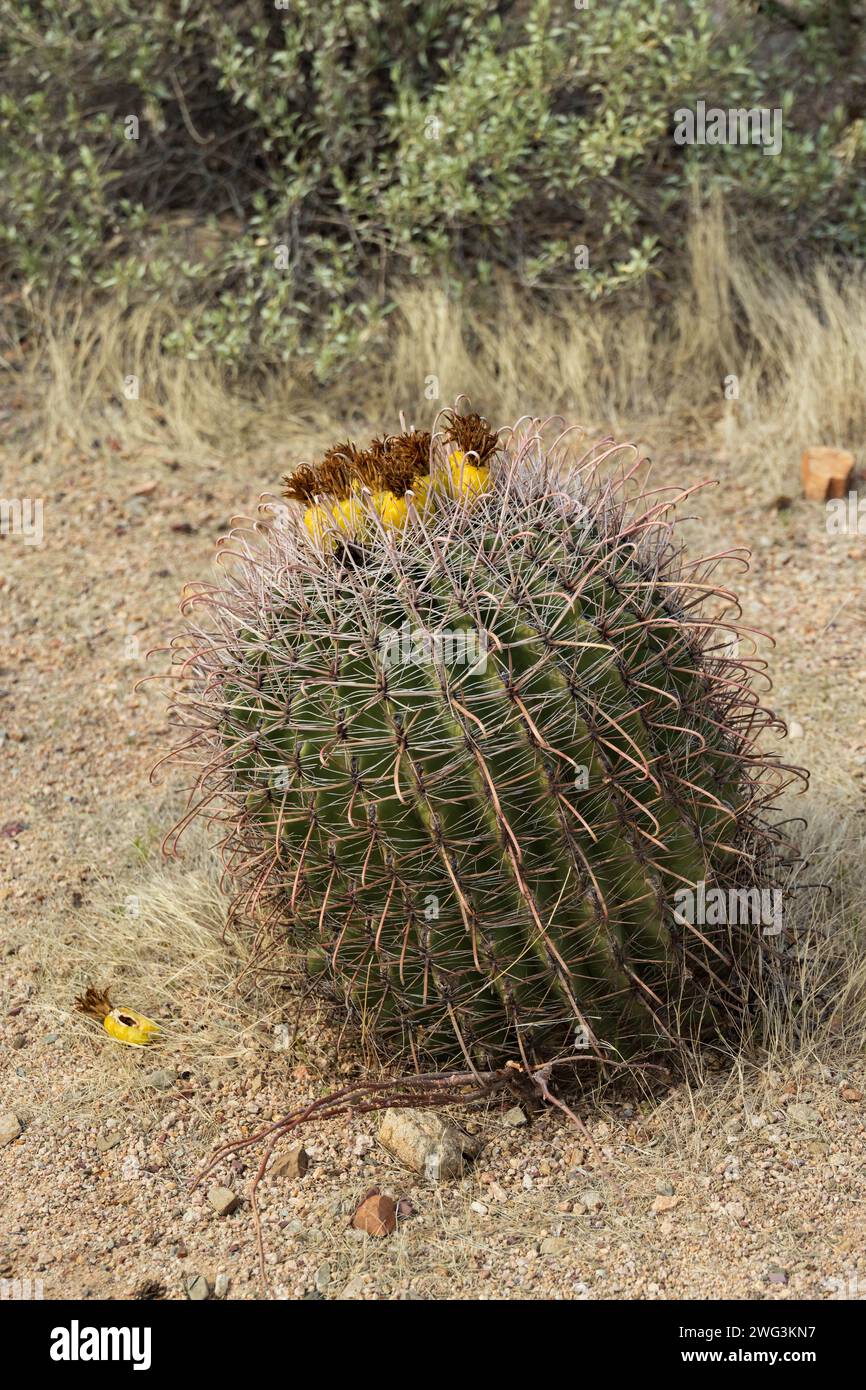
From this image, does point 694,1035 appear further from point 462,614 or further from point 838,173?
point 838,173

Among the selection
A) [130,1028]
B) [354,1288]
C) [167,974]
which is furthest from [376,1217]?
[167,974]

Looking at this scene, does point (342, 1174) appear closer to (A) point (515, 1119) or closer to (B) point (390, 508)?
(A) point (515, 1119)

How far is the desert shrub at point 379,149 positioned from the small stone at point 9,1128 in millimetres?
4116

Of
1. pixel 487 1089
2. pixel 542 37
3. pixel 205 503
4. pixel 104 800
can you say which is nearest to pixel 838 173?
pixel 542 37

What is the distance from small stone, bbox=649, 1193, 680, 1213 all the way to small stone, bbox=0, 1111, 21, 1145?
143 centimetres

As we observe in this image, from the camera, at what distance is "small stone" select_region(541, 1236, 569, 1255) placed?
110 inches

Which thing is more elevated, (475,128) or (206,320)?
(475,128)

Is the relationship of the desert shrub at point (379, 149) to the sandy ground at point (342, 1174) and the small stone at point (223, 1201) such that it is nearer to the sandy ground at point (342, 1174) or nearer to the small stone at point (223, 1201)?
the sandy ground at point (342, 1174)

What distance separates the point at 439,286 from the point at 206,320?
111 cm

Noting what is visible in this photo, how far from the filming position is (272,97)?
695 cm

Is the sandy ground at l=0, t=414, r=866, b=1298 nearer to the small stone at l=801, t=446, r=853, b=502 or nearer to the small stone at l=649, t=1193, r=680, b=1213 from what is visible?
the small stone at l=649, t=1193, r=680, b=1213

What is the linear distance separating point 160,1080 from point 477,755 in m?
1.24

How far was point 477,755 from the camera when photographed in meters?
2.70

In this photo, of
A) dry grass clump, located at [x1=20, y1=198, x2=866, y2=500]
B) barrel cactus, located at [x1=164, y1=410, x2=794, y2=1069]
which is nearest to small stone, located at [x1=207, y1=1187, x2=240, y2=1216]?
barrel cactus, located at [x1=164, y1=410, x2=794, y2=1069]
